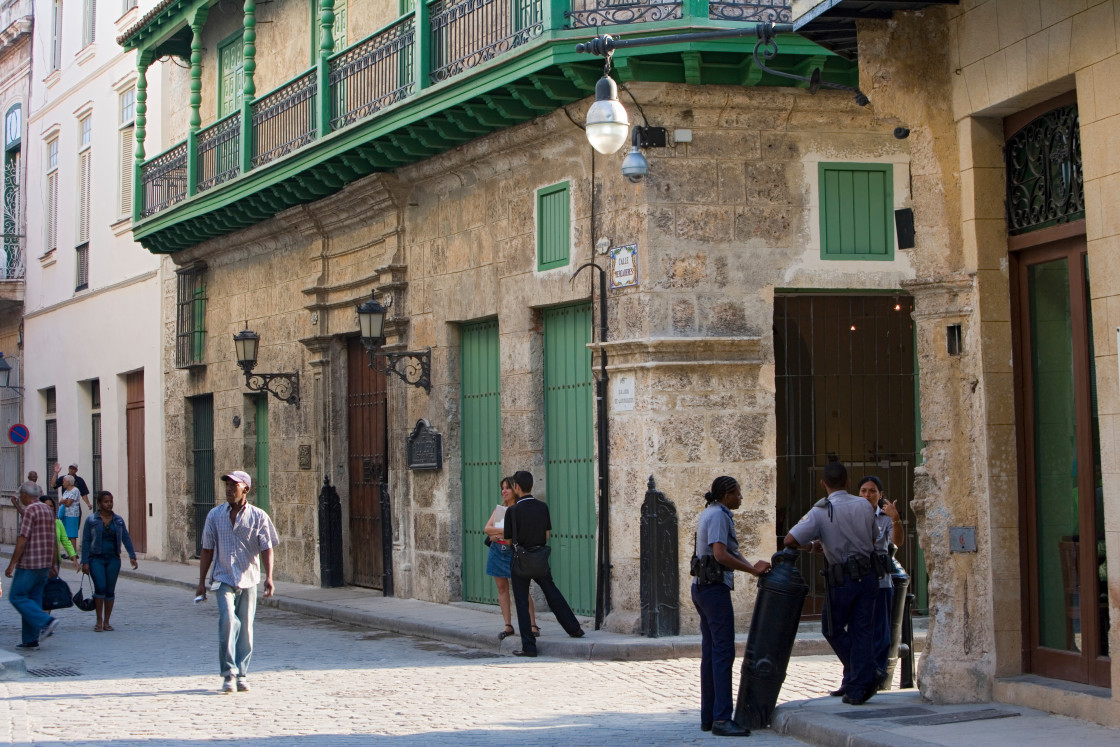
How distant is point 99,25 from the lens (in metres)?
26.9

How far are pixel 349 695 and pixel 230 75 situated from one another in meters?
13.6

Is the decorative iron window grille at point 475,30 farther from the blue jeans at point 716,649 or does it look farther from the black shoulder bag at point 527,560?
the blue jeans at point 716,649

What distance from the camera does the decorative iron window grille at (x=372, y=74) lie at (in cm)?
1554

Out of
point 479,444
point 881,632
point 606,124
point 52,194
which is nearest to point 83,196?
point 52,194

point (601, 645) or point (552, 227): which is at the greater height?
point (552, 227)

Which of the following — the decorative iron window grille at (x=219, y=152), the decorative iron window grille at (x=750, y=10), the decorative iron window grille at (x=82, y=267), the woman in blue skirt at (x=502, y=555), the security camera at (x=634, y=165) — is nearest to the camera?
the security camera at (x=634, y=165)

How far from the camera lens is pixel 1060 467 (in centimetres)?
866

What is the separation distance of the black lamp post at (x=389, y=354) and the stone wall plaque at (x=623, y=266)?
3600 mm

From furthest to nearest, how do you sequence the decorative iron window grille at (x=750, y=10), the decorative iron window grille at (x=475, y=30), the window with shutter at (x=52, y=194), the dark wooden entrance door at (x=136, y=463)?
the window with shutter at (x=52, y=194), the dark wooden entrance door at (x=136, y=463), the decorative iron window grille at (x=475, y=30), the decorative iron window grille at (x=750, y=10)

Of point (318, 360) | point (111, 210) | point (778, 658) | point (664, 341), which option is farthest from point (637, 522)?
point (111, 210)

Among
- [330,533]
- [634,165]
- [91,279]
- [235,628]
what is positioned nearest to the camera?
[235,628]

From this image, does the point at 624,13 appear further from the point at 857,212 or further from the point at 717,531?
the point at 717,531

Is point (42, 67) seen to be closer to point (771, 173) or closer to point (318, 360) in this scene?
point (318, 360)

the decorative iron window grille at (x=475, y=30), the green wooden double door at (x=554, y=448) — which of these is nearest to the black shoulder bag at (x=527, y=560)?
the green wooden double door at (x=554, y=448)
